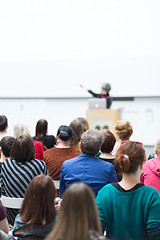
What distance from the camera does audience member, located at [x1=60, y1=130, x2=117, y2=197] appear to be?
97.4 inches

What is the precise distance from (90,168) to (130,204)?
685mm

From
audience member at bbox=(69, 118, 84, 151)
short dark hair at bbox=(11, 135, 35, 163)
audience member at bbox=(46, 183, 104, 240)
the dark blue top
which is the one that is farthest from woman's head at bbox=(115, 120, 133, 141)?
audience member at bbox=(46, 183, 104, 240)

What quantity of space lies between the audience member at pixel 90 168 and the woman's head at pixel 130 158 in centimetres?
60

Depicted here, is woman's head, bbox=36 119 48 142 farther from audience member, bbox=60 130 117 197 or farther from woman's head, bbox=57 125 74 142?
audience member, bbox=60 130 117 197

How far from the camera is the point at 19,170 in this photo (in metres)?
2.61

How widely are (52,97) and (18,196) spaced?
5514 millimetres

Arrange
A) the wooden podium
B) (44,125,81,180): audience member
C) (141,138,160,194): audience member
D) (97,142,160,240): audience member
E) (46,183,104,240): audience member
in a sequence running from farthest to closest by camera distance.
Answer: the wooden podium
(44,125,81,180): audience member
(141,138,160,194): audience member
(97,142,160,240): audience member
(46,183,104,240): audience member

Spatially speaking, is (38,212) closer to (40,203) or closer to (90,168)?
(40,203)
